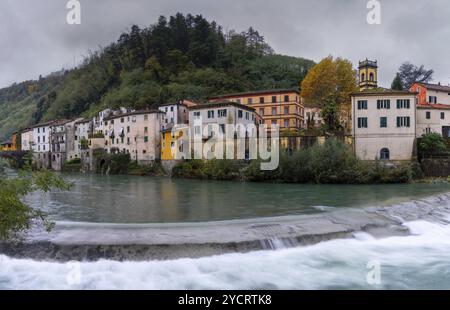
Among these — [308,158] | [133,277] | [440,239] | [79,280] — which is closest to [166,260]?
[133,277]

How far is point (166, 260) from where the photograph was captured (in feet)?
38.3

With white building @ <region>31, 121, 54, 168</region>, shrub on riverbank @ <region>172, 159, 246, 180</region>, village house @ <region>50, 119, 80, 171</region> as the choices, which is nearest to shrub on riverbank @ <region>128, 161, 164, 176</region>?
shrub on riverbank @ <region>172, 159, 246, 180</region>

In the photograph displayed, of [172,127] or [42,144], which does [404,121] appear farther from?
[42,144]

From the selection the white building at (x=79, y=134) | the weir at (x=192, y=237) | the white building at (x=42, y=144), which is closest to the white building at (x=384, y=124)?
the weir at (x=192, y=237)

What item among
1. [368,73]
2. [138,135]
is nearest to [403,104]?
[368,73]

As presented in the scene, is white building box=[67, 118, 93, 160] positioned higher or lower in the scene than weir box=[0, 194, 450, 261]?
higher

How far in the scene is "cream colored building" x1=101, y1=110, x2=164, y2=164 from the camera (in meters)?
59.0

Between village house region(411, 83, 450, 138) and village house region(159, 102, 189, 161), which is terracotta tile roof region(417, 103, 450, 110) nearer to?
village house region(411, 83, 450, 138)

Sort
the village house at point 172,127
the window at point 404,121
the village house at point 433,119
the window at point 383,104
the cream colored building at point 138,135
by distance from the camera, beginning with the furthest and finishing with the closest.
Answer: the cream colored building at point 138,135
the village house at point 172,127
the village house at point 433,119
the window at point 383,104
the window at point 404,121

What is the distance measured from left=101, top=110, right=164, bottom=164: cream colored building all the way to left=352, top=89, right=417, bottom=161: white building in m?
31.4

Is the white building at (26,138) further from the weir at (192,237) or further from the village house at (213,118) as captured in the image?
the weir at (192,237)

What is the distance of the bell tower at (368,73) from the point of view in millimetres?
68125

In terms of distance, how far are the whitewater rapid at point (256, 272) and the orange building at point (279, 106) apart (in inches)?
1920

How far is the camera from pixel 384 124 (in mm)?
41469
